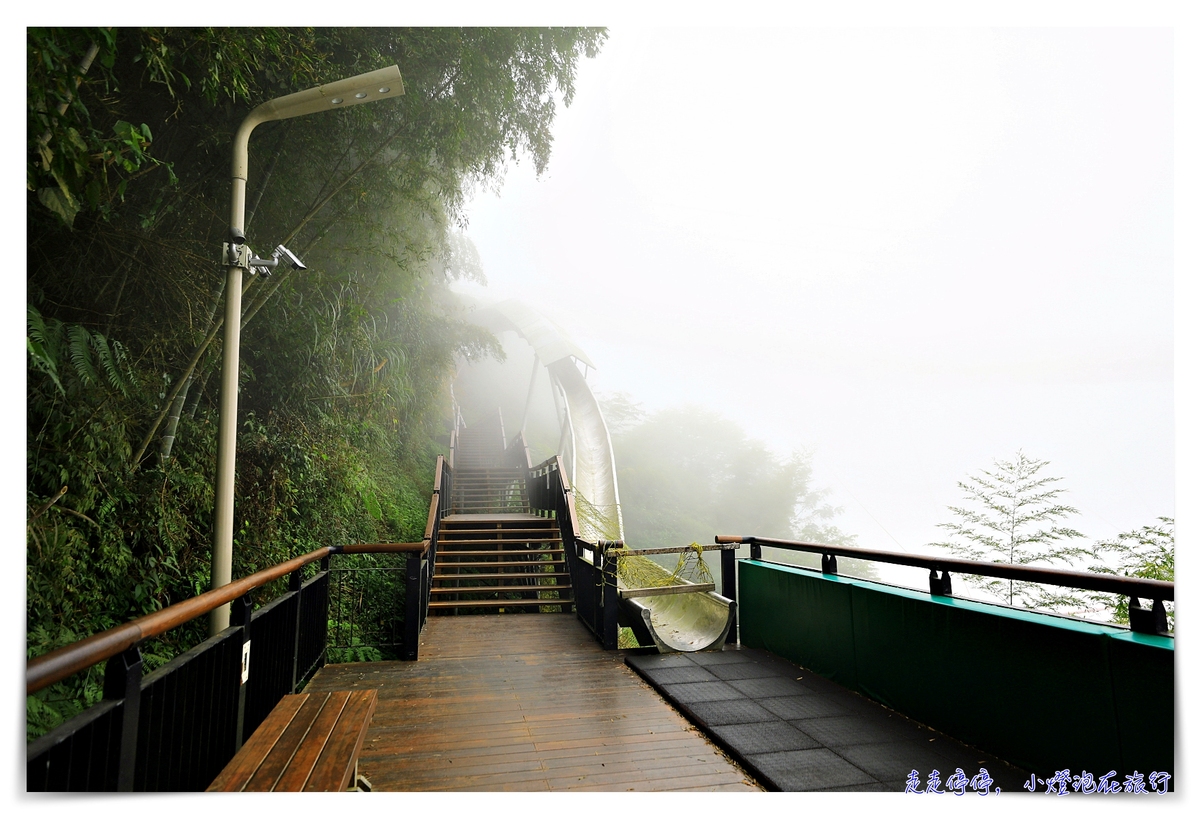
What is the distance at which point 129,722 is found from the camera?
1.40 meters

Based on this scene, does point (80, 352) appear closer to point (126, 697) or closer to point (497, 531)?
point (126, 697)

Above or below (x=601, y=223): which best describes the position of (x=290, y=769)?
below

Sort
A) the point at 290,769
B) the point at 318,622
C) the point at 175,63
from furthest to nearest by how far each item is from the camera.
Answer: the point at 318,622 < the point at 175,63 < the point at 290,769

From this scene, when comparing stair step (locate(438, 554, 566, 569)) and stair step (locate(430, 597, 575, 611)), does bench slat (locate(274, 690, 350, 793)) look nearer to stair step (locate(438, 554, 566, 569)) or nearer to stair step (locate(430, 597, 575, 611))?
stair step (locate(430, 597, 575, 611))

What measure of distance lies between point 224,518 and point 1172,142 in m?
5.06

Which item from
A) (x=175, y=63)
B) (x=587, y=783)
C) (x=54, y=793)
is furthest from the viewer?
(x=175, y=63)

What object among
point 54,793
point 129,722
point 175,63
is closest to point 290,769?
point 129,722

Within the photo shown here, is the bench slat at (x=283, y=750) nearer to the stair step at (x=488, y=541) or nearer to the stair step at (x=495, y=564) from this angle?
the stair step at (x=495, y=564)

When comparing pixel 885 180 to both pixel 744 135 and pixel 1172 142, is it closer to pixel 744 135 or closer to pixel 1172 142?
pixel 744 135

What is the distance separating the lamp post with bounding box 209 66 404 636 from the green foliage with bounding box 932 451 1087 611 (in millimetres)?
11025

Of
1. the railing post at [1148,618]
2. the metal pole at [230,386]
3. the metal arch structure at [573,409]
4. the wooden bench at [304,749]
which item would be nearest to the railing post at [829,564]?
the railing post at [1148,618]

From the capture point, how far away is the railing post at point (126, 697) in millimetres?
1376

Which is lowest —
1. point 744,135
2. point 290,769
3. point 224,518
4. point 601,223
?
point 290,769

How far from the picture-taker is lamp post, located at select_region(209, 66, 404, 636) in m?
2.78
